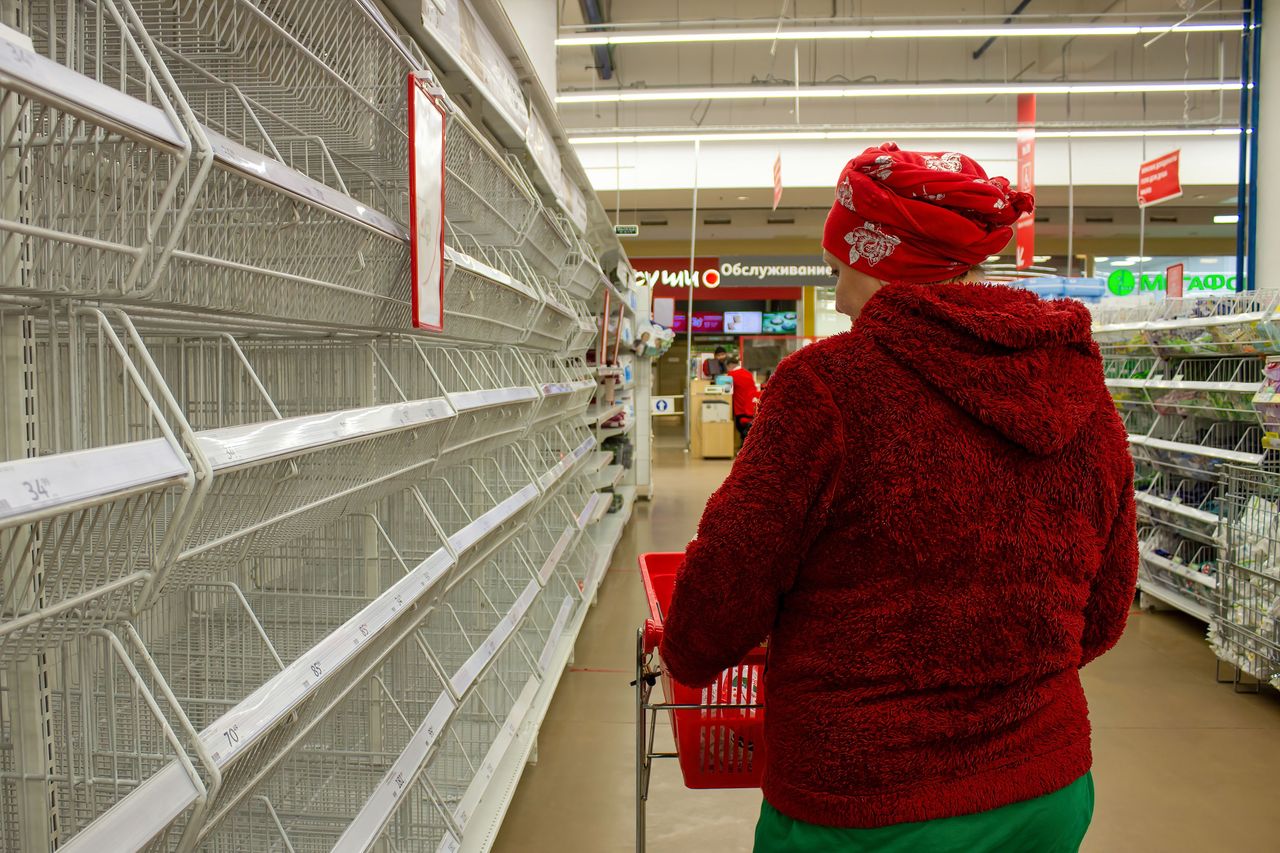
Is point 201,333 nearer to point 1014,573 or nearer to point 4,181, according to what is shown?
point 4,181

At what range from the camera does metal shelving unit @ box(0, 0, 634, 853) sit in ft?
3.16

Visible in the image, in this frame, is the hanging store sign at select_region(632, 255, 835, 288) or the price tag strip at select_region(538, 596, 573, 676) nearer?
the price tag strip at select_region(538, 596, 573, 676)

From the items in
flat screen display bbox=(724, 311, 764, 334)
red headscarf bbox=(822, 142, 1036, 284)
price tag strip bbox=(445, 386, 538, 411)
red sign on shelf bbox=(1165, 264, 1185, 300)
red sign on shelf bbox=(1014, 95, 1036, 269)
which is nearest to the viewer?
red headscarf bbox=(822, 142, 1036, 284)

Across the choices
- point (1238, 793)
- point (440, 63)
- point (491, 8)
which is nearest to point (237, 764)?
point (440, 63)

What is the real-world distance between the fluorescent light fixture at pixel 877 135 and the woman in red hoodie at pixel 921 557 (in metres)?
11.2

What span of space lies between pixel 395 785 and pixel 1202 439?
18.0ft

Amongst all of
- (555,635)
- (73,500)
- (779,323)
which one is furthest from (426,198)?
(779,323)

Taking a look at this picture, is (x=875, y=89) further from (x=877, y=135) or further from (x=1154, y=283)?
(x=1154, y=283)

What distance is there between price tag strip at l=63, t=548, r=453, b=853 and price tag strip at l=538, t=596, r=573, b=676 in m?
2.26

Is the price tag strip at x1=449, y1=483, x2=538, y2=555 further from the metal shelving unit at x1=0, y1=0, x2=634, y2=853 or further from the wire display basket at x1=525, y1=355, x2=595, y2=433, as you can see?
the wire display basket at x1=525, y1=355, x2=595, y2=433

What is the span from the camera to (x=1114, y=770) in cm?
Result: 378

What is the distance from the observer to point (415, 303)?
73.1 inches

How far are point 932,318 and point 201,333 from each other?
4.18ft

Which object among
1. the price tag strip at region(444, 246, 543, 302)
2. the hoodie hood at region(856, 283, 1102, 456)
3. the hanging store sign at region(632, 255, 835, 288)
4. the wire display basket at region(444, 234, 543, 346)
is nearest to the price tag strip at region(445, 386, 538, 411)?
the wire display basket at region(444, 234, 543, 346)
